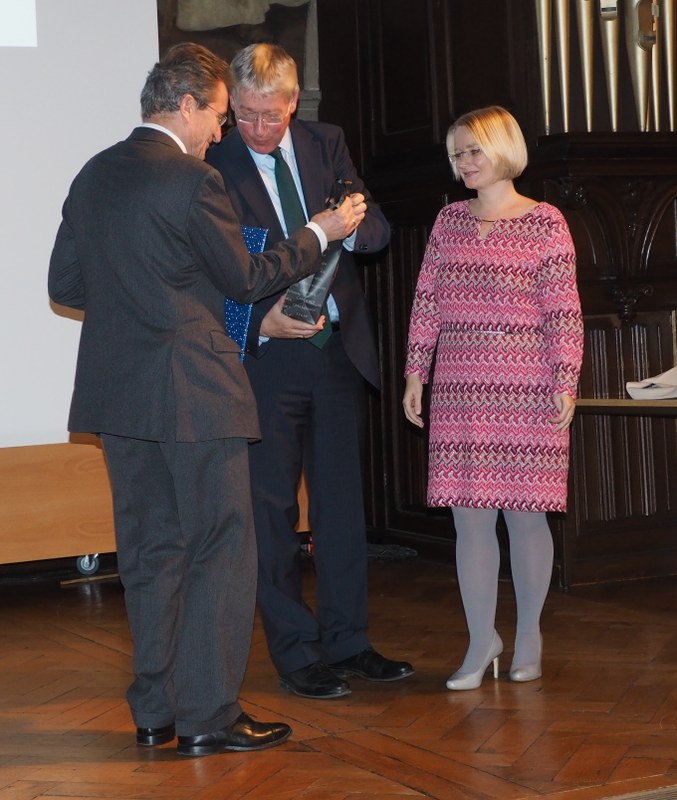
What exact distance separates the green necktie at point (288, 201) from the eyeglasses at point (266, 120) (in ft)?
0.47

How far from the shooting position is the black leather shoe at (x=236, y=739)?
2.96m

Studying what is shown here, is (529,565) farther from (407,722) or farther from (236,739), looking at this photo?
(236,739)

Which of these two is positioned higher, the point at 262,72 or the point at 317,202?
the point at 262,72

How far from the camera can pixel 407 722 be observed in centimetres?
320

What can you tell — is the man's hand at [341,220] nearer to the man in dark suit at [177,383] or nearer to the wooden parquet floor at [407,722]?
the man in dark suit at [177,383]

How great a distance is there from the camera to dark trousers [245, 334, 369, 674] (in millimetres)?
3432

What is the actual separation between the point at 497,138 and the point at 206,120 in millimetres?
851

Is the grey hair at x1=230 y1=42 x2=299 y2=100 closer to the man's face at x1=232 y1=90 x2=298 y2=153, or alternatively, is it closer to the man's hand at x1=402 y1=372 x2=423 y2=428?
the man's face at x1=232 y1=90 x2=298 y2=153

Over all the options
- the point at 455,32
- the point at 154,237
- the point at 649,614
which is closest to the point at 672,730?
the point at 649,614

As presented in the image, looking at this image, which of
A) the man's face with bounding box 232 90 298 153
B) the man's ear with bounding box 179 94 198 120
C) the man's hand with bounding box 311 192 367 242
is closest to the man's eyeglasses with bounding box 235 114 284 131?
the man's face with bounding box 232 90 298 153

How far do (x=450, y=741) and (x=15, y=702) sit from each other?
4.21 ft

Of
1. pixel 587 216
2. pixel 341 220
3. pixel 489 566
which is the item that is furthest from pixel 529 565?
pixel 587 216

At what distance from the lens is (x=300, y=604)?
349cm

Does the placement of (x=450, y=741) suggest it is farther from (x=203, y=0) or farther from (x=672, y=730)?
(x=203, y=0)
